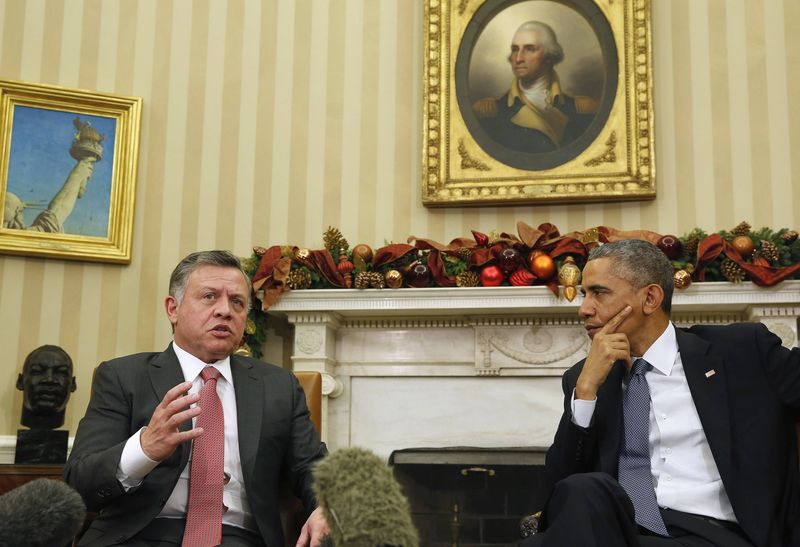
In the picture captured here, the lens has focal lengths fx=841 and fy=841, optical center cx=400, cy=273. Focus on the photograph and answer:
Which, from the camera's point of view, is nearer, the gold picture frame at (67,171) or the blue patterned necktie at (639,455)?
the blue patterned necktie at (639,455)

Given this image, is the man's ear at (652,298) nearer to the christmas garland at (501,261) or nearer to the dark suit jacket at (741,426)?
the dark suit jacket at (741,426)

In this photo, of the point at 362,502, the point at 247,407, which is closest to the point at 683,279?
the point at 247,407

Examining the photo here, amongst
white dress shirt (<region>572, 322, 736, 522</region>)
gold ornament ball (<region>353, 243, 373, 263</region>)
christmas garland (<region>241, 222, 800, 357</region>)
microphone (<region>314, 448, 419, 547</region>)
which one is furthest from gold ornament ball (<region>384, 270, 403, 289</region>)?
microphone (<region>314, 448, 419, 547</region>)

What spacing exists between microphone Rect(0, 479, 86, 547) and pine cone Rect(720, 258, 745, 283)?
349 centimetres

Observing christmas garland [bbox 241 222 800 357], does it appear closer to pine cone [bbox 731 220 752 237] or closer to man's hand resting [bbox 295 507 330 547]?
pine cone [bbox 731 220 752 237]

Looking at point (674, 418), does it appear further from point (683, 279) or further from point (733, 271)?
point (733, 271)

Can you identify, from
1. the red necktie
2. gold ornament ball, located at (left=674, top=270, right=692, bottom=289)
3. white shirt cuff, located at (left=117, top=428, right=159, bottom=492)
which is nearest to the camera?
A: white shirt cuff, located at (left=117, top=428, right=159, bottom=492)

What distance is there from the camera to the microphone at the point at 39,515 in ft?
4.08

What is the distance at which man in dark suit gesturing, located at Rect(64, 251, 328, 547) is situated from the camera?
231cm

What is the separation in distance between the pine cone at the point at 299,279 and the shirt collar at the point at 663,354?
2.23 meters

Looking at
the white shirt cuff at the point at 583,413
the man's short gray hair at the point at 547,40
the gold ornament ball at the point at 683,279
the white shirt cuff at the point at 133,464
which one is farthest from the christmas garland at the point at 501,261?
the white shirt cuff at the point at 133,464

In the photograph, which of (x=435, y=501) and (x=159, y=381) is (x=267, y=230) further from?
(x=159, y=381)

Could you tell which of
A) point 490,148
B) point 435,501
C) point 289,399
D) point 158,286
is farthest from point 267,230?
point 289,399

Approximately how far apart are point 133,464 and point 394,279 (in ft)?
7.29
